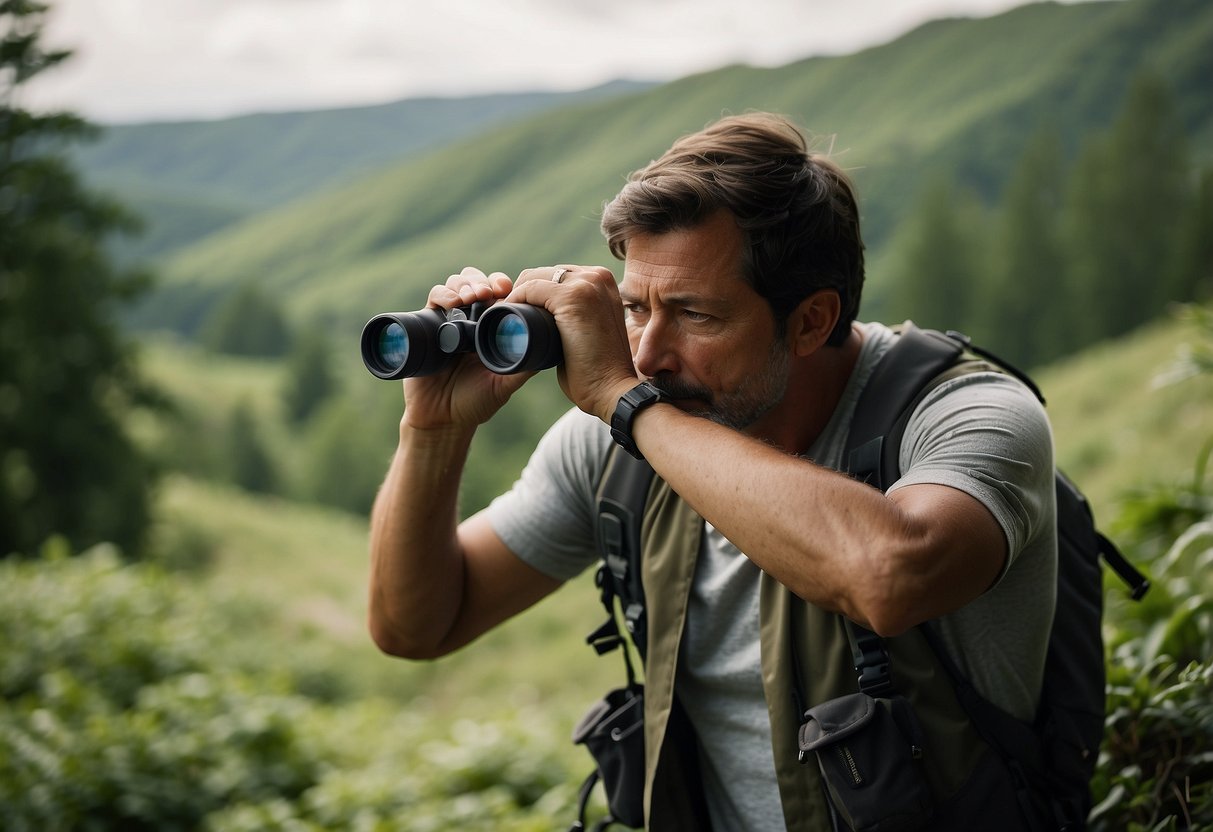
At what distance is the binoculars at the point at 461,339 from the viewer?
2.12m

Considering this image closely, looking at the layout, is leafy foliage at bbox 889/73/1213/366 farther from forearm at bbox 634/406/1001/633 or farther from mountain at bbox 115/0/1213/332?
forearm at bbox 634/406/1001/633

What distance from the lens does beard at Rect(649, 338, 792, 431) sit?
2334 mm

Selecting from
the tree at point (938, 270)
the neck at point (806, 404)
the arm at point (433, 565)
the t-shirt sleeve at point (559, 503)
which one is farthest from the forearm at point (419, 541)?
Answer: the tree at point (938, 270)

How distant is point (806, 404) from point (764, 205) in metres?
0.45

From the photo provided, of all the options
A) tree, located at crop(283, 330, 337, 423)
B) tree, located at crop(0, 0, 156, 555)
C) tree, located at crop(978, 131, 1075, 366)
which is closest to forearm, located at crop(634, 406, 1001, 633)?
tree, located at crop(0, 0, 156, 555)

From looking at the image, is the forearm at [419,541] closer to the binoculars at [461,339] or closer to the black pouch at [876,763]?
the binoculars at [461,339]

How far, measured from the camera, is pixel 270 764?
5746 millimetres

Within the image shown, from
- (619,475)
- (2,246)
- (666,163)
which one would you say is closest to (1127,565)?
(619,475)

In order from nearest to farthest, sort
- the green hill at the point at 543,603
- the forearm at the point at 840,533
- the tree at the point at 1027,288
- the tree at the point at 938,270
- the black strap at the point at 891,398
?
the forearm at the point at 840,533, the black strap at the point at 891,398, the green hill at the point at 543,603, the tree at the point at 1027,288, the tree at the point at 938,270

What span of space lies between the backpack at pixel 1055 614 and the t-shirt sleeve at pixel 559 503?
18 cm

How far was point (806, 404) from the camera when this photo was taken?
245cm

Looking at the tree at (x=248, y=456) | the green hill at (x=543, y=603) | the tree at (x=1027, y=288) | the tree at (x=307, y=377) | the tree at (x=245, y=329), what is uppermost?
the tree at (x=245, y=329)

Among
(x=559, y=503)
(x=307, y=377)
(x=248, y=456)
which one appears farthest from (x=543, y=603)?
(x=307, y=377)

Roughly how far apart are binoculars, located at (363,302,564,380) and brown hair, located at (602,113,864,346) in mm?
381
